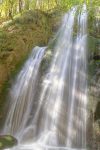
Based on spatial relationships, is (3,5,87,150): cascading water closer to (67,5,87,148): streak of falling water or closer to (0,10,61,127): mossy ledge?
(67,5,87,148): streak of falling water

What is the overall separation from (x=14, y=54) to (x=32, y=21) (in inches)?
129

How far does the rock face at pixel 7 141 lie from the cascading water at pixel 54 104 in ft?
0.82

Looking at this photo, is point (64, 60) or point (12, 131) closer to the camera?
point (12, 131)

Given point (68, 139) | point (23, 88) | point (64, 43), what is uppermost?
point (64, 43)

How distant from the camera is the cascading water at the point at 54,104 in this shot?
10094 millimetres

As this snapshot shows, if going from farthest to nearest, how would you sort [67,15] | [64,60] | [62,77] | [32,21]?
1. [67,15]
2. [32,21]
3. [64,60]
4. [62,77]

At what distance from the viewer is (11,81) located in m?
13.1

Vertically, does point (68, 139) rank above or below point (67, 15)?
below

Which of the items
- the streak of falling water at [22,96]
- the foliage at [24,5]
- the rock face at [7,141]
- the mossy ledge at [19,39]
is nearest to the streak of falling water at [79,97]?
the streak of falling water at [22,96]

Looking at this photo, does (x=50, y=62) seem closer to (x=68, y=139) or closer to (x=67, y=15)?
(x=68, y=139)

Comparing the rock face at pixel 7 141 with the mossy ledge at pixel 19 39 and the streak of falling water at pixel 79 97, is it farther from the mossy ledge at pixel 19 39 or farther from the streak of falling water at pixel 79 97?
the streak of falling water at pixel 79 97

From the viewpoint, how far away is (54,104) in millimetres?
11164

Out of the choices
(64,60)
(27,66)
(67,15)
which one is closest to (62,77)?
(64,60)

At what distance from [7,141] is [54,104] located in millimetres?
2378
